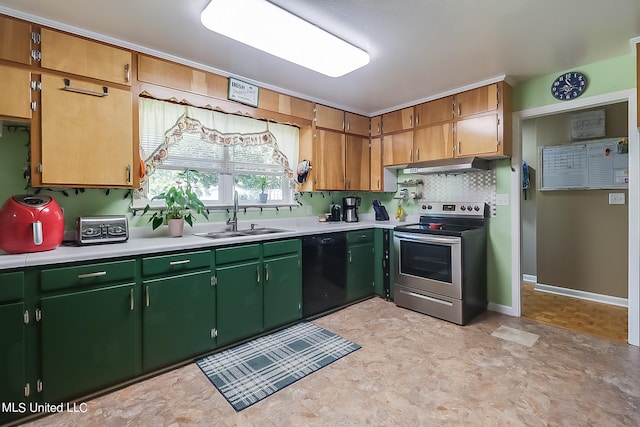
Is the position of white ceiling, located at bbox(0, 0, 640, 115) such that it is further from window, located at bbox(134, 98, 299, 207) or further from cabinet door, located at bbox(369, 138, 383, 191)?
cabinet door, located at bbox(369, 138, 383, 191)

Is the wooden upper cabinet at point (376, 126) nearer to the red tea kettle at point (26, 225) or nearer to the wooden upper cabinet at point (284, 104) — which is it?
the wooden upper cabinet at point (284, 104)

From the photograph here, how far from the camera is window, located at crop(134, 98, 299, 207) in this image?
2611mm

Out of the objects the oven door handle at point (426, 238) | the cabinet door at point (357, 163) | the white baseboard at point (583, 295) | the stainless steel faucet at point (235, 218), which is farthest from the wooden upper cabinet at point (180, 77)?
the white baseboard at point (583, 295)

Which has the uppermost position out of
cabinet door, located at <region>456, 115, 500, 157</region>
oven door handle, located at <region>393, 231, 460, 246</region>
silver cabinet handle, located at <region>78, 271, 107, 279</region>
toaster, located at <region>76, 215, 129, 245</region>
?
Answer: cabinet door, located at <region>456, 115, 500, 157</region>

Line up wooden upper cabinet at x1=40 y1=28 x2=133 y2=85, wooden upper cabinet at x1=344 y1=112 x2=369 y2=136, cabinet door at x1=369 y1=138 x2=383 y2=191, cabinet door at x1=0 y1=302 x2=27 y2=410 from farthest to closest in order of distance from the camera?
cabinet door at x1=369 y1=138 x2=383 y2=191 → wooden upper cabinet at x1=344 y1=112 x2=369 y2=136 → wooden upper cabinet at x1=40 y1=28 x2=133 y2=85 → cabinet door at x1=0 y1=302 x2=27 y2=410

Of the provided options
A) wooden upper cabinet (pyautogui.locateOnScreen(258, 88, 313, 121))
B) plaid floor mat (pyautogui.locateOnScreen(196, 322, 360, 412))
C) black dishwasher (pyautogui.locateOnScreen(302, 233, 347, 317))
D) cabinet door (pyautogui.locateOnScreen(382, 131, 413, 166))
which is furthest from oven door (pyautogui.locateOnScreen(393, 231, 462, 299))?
wooden upper cabinet (pyautogui.locateOnScreen(258, 88, 313, 121))

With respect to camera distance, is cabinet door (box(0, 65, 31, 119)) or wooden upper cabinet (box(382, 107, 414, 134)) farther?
wooden upper cabinet (box(382, 107, 414, 134))

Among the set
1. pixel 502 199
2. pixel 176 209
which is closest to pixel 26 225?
pixel 176 209

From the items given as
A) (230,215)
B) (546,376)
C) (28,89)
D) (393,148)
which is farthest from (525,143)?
(28,89)

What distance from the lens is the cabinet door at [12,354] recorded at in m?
1.60

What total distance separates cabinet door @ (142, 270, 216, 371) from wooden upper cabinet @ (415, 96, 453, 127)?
2863 mm

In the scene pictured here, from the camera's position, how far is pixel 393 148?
3873 mm

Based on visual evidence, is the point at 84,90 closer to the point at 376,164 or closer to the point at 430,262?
the point at 376,164

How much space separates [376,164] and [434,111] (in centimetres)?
97
